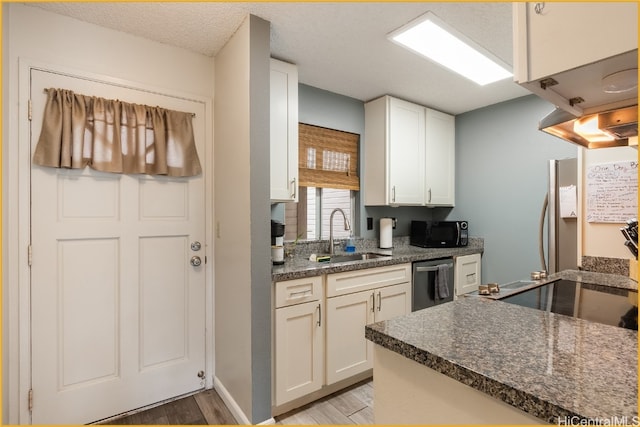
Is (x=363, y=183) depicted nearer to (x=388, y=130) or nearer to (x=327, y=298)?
(x=388, y=130)

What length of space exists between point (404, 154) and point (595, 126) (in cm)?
184

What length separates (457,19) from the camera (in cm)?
180

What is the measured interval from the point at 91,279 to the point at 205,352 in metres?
0.89

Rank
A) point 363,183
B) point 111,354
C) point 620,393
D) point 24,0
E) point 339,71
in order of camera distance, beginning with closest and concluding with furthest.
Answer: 1. point 620,393
2. point 24,0
3. point 111,354
4. point 339,71
5. point 363,183

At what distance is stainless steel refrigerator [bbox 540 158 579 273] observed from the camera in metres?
2.26

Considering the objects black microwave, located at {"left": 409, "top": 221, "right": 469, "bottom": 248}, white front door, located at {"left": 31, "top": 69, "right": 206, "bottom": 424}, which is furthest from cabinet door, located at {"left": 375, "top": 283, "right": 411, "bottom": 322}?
white front door, located at {"left": 31, "top": 69, "right": 206, "bottom": 424}

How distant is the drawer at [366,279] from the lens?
211 cm

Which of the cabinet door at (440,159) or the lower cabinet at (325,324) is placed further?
the cabinet door at (440,159)

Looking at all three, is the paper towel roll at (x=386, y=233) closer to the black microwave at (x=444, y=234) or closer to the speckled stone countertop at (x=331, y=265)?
the speckled stone countertop at (x=331, y=265)

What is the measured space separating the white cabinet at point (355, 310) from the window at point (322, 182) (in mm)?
746

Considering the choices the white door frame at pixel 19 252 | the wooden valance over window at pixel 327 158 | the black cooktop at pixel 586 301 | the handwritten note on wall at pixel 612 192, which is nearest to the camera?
the black cooktop at pixel 586 301

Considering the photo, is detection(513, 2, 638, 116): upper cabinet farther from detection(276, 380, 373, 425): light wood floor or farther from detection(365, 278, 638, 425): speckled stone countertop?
detection(276, 380, 373, 425): light wood floor

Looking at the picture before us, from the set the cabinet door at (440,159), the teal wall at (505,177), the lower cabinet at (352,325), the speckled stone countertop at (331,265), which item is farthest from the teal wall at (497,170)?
the lower cabinet at (352,325)

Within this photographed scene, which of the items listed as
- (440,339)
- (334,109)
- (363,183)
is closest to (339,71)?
(334,109)
